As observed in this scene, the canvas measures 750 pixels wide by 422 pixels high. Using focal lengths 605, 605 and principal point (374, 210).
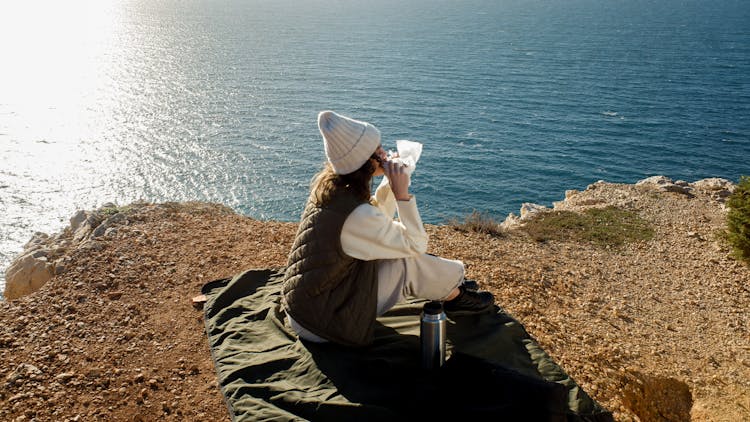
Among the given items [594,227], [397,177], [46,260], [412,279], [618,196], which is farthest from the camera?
[618,196]

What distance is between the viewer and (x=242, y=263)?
27.9 ft

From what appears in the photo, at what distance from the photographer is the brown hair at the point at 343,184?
4957 millimetres

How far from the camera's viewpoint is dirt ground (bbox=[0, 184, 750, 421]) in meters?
5.70

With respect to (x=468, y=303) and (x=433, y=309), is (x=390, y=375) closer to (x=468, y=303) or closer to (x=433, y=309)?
(x=433, y=309)

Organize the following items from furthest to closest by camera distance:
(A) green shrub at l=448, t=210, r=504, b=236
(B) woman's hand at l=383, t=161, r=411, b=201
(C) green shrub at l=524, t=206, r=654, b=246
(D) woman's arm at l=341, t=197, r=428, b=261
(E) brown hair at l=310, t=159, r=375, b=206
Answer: (C) green shrub at l=524, t=206, r=654, b=246 < (A) green shrub at l=448, t=210, r=504, b=236 < (B) woman's hand at l=383, t=161, r=411, b=201 < (E) brown hair at l=310, t=159, r=375, b=206 < (D) woman's arm at l=341, t=197, r=428, b=261

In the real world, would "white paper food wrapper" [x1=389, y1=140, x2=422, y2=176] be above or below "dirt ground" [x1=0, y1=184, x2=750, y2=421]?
above

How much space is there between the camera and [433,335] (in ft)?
16.7

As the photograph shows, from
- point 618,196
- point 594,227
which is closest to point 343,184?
point 594,227

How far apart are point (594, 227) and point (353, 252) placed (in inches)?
349

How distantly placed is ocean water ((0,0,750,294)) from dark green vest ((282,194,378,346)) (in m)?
25.3

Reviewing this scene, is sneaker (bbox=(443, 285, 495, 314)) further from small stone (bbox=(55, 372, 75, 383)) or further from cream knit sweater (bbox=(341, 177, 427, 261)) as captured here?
small stone (bbox=(55, 372, 75, 383))

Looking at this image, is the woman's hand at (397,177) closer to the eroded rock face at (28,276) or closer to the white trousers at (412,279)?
the white trousers at (412,279)

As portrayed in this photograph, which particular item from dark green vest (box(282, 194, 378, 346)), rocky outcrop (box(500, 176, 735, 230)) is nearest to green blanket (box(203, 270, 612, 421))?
dark green vest (box(282, 194, 378, 346))

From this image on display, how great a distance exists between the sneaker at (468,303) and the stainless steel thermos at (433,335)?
742 mm
